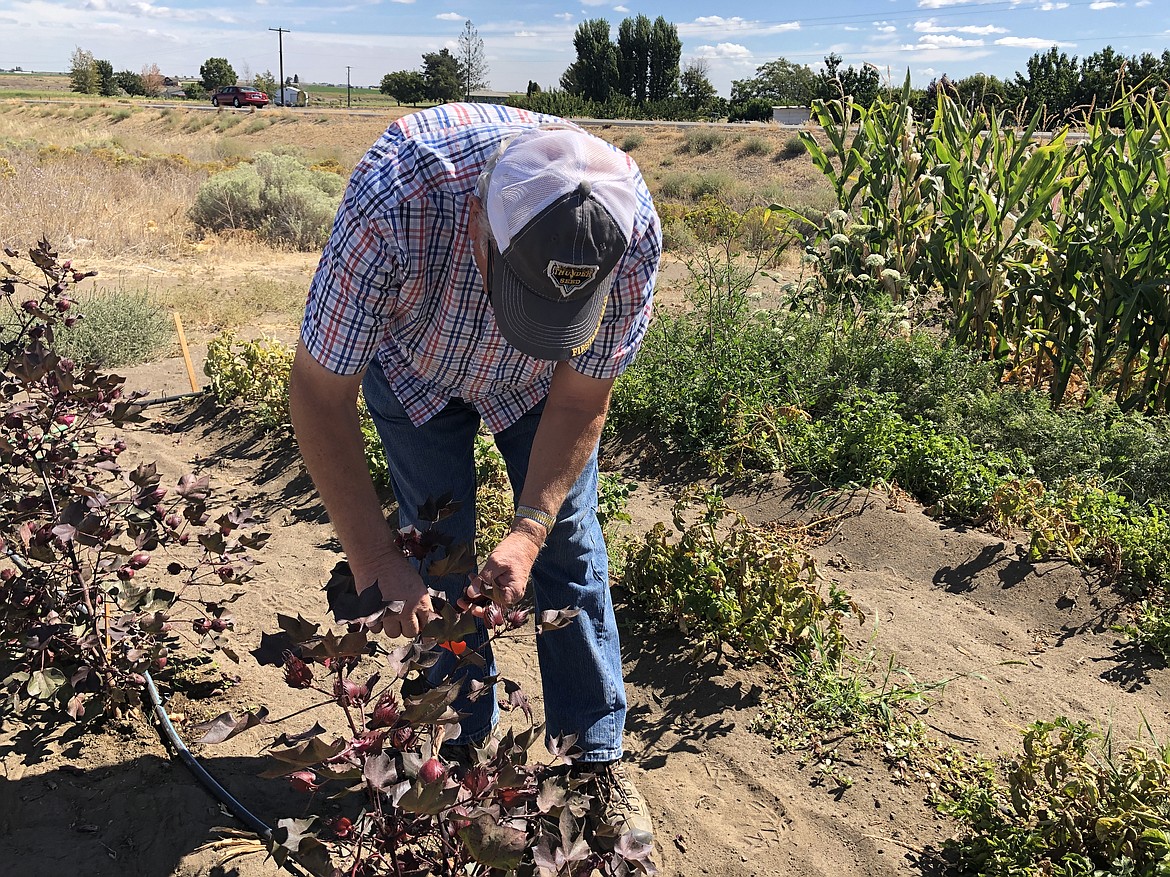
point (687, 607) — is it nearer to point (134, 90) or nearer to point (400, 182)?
point (400, 182)

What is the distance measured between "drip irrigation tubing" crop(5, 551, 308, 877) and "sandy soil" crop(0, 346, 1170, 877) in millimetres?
32

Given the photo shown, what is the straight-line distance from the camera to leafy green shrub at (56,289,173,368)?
18.4ft

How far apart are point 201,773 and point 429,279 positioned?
1.30 meters

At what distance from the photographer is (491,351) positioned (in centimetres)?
176

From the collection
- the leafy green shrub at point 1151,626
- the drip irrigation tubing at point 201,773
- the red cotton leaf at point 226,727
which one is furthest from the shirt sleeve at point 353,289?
the leafy green shrub at point 1151,626

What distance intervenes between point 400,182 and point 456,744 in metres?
1.30

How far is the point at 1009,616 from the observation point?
3.02 meters

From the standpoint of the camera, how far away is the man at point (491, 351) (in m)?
1.40

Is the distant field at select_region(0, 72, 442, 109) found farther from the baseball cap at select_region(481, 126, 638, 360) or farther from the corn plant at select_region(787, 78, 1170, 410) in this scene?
the baseball cap at select_region(481, 126, 638, 360)

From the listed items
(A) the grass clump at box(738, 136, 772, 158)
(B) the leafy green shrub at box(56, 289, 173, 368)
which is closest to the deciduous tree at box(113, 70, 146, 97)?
(A) the grass clump at box(738, 136, 772, 158)

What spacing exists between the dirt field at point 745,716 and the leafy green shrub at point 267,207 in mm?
8162

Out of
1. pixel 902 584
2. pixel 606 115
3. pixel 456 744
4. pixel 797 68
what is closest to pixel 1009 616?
pixel 902 584

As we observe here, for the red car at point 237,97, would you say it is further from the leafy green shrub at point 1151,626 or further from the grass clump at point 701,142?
the leafy green shrub at point 1151,626

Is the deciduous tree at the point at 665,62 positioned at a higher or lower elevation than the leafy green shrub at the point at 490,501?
higher
